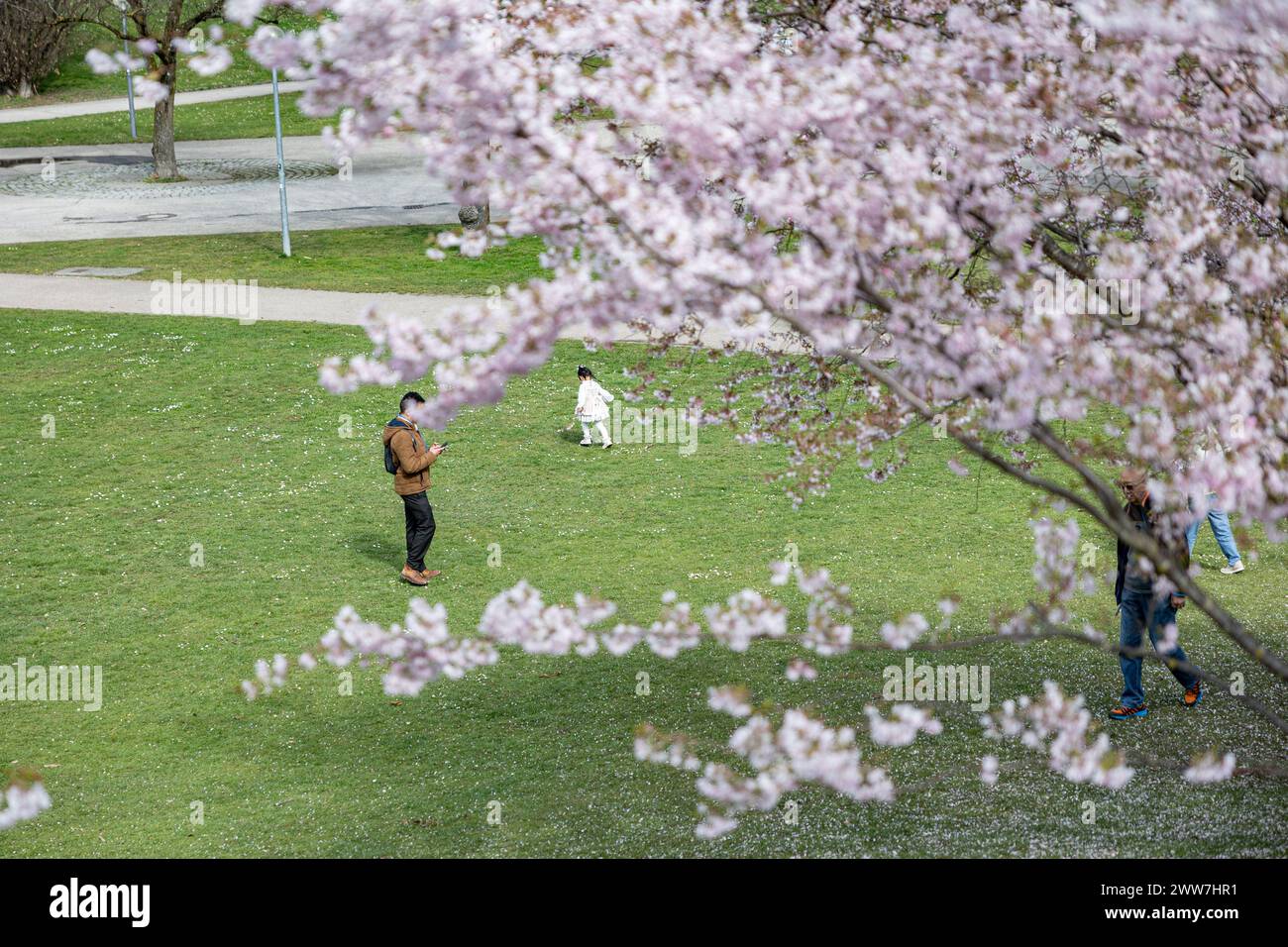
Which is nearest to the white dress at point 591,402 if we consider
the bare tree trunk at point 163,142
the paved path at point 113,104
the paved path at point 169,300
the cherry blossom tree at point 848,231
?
the paved path at point 169,300

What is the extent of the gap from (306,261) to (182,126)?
21.2 m

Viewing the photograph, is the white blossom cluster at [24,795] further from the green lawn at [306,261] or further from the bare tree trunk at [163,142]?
the bare tree trunk at [163,142]

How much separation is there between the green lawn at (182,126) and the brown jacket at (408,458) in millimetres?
31301

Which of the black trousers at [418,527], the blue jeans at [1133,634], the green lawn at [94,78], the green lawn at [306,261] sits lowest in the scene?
the green lawn at [94,78]

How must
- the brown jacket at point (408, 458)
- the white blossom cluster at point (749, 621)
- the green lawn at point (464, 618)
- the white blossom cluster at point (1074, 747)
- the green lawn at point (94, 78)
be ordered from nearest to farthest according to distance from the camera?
the white blossom cluster at point (1074, 747) → the white blossom cluster at point (749, 621) → the green lawn at point (464, 618) → the brown jacket at point (408, 458) → the green lawn at point (94, 78)

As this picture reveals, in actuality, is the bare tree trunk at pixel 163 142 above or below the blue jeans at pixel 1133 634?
below

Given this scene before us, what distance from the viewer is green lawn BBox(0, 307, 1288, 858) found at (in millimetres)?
9352

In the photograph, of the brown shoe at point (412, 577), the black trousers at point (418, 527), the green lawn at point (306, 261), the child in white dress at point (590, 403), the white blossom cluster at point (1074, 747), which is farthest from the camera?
the green lawn at point (306, 261)

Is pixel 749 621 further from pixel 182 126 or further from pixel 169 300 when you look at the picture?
pixel 182 126

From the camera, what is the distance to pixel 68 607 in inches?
527

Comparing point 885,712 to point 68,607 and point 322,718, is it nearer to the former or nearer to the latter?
point 322,718

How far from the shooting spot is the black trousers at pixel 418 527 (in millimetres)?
13578

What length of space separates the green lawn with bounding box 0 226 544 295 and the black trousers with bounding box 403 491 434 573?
418 inches

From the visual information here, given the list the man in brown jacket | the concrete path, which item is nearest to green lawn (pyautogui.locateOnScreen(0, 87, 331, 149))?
the concrete path
